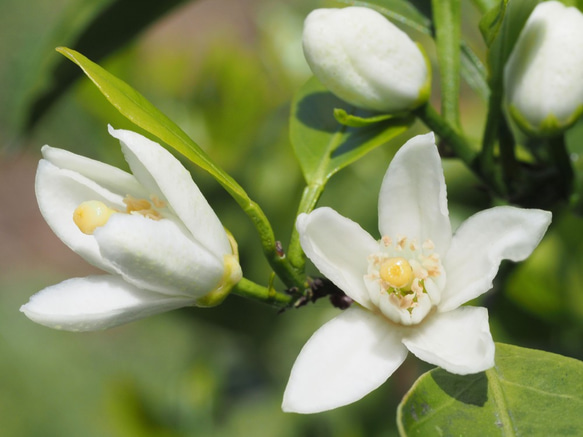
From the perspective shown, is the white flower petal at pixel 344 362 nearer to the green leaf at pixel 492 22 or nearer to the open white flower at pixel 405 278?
the open white flower at pixel 405 278

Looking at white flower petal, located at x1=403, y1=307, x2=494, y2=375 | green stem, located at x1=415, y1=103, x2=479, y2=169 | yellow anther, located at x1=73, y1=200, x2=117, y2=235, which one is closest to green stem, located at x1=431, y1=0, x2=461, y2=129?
green stem, located at x1=415, y1=103, x2=479, y2=169

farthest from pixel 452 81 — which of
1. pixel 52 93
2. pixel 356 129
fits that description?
pixel 52 93

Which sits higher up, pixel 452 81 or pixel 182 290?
pixel 182 290

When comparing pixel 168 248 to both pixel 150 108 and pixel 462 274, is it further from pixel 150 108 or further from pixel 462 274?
pixel 462 274

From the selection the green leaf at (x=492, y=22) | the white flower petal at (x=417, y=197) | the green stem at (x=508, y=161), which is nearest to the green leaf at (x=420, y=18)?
the green stem at (x=508, y=161)

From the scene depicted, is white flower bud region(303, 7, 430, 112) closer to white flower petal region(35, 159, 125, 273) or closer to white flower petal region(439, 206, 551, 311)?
white flower petal region(439, 206, 551, 311)

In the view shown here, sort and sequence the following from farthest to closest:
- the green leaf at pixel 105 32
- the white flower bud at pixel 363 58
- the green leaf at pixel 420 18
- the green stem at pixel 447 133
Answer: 1. the green leaf at pixel 105 32
2. the green leaf at pixel 420 18
3. the green stem at pixel 447 133
4. the white flower bud at pixel 363 58
